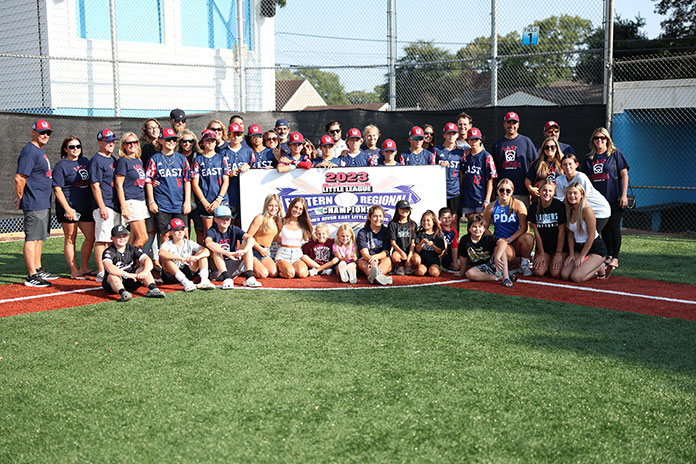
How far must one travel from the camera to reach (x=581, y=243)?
809 cm

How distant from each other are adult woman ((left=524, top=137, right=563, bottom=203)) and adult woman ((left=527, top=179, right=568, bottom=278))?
0.13 m

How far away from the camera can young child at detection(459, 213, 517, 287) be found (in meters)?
7.89

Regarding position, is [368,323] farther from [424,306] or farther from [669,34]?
[669,34]

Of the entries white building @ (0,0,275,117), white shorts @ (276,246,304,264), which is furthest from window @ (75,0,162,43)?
white shorts @ (276,246,304,264)

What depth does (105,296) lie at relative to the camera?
7230 millimetres

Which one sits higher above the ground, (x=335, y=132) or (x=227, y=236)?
(x=335, y=132)

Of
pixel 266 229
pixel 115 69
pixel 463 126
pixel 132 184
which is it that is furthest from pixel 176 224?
pixel 115 69

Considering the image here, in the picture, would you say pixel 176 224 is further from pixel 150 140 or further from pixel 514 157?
pixel 514 157

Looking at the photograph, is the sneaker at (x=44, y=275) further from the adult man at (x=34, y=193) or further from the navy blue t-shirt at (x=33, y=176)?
the navy blue t-shirt at (x=33, y=176)

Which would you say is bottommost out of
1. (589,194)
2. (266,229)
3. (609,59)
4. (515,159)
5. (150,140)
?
(266,229)

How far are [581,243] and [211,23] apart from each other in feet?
38.2

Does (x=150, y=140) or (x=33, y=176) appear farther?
(x=150, y=140)

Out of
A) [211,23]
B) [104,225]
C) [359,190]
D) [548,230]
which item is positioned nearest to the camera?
[104,225]

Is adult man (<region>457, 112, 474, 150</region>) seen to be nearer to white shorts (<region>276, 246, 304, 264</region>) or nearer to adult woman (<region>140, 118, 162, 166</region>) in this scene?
white shorts (<region>276, 246, 304, 264</region>)
